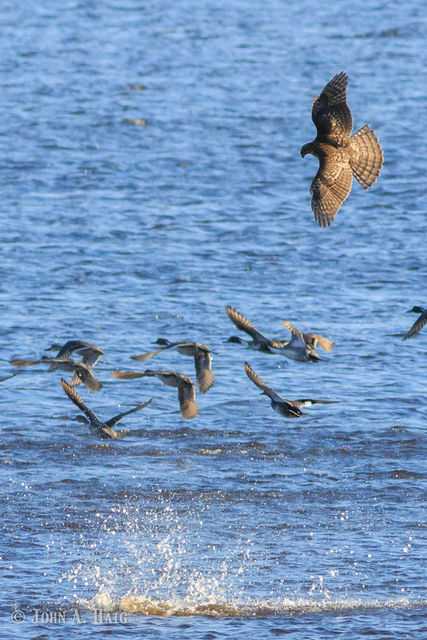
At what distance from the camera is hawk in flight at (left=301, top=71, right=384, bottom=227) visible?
9.32 meters

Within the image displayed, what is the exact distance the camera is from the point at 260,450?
10.6 meters

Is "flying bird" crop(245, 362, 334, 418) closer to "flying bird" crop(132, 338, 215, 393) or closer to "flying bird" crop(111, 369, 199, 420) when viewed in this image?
"flying bird" crop(132, 338, 215, 393)

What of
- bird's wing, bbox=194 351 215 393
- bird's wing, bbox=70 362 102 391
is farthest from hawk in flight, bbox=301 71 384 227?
bird's wing, bbox=70 362 102 391

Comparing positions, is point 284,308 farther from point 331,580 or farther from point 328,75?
point 328,75

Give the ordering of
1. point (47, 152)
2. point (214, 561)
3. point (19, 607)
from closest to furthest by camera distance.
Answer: point (19, 607)
point (214, 561)
point (47, 152)

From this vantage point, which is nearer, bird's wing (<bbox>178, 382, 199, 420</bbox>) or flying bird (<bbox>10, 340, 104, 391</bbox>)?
flying bird (<bbox>10, 340, 104, 391</bbox>)

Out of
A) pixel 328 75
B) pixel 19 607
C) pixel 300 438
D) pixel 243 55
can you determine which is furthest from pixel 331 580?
pixel 243 55

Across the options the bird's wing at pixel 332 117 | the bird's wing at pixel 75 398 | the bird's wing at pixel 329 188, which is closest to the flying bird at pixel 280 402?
the bird's wing at pixel 75 398

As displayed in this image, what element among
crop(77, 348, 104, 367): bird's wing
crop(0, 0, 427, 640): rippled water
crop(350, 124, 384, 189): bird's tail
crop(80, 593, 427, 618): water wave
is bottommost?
crop(0, 0, 427, 640): rippled water

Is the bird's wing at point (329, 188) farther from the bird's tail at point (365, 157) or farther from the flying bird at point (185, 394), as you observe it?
the flying bird at point (185, 394)

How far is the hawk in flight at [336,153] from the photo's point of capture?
30.6 ft

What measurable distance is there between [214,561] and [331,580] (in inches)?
32.6

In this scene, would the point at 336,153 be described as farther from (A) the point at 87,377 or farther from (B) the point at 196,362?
(A) the point at 87,377

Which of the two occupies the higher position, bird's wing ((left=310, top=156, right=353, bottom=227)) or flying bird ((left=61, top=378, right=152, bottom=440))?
bird's wing ((left=310, top=156, right=353, bottom=227))
